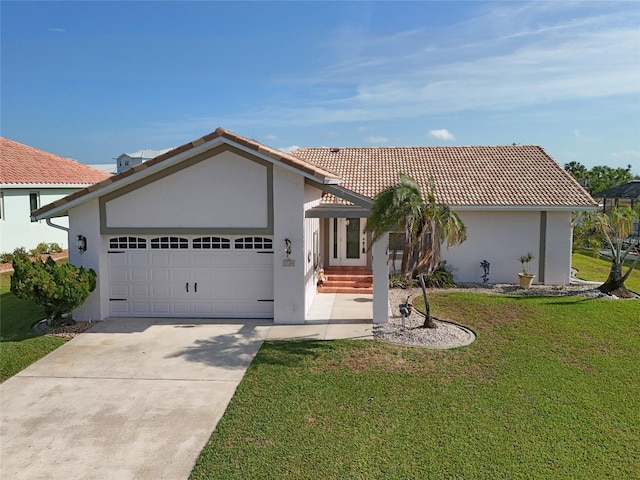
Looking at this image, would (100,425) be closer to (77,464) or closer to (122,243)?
(77,464)

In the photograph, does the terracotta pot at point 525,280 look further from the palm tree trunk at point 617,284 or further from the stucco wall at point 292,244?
the stucco wall at point 292,244

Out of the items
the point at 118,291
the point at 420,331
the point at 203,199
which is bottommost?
the point at 420,331

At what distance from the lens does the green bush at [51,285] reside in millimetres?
12273

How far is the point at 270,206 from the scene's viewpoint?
44.2 ft

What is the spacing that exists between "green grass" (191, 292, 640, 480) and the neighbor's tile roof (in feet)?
24.7

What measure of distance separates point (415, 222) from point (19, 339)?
10.00 meters

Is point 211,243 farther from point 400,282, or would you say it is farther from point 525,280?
point 525,280

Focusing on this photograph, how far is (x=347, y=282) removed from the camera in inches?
710

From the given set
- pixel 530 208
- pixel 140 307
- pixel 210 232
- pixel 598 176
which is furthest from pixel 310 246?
pixel 598 176

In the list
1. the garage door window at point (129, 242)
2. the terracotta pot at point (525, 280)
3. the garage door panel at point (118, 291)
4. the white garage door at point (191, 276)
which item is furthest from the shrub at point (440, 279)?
the garage door panel at point (118, 291)

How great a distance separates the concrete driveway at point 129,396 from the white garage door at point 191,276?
0.64 meters

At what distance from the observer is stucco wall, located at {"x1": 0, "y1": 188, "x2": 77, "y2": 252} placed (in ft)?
77.4

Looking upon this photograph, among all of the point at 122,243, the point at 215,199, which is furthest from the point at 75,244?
the point at 215,199

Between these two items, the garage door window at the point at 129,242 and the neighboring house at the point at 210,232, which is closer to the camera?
the neighboring house at the point at 210,232
